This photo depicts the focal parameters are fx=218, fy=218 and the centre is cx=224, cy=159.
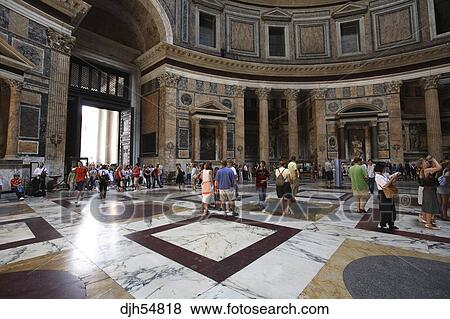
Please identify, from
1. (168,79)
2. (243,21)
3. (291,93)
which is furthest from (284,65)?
(168,79)

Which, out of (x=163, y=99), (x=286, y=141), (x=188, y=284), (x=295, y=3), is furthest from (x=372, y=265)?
(x=295, y=3)

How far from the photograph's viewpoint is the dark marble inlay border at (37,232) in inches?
129

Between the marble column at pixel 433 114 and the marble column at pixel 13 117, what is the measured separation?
24.6 m

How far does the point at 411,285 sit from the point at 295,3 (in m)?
23.5

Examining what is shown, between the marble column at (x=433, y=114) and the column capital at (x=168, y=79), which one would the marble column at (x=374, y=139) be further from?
the column capital at (x=168, y=79)

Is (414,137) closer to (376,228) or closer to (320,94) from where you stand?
(320,94)

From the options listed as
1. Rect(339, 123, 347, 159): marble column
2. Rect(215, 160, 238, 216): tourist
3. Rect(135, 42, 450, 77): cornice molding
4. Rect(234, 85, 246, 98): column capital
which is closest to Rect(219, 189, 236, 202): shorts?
Rect(215, 160, 238, 216): tourist

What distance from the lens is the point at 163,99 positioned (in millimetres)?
15453

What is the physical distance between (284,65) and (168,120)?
1113 cm

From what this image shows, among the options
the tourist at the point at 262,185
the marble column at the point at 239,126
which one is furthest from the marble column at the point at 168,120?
the tourist at the point at 262,185

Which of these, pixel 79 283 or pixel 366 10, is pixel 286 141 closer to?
pixel 366 10

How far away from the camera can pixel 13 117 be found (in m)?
8.87

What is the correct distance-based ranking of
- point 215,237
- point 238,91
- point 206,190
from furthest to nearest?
point 238,91 < point 206,190 < point 215,237

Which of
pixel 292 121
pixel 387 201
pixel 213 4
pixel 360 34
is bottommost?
pixel 387 201
